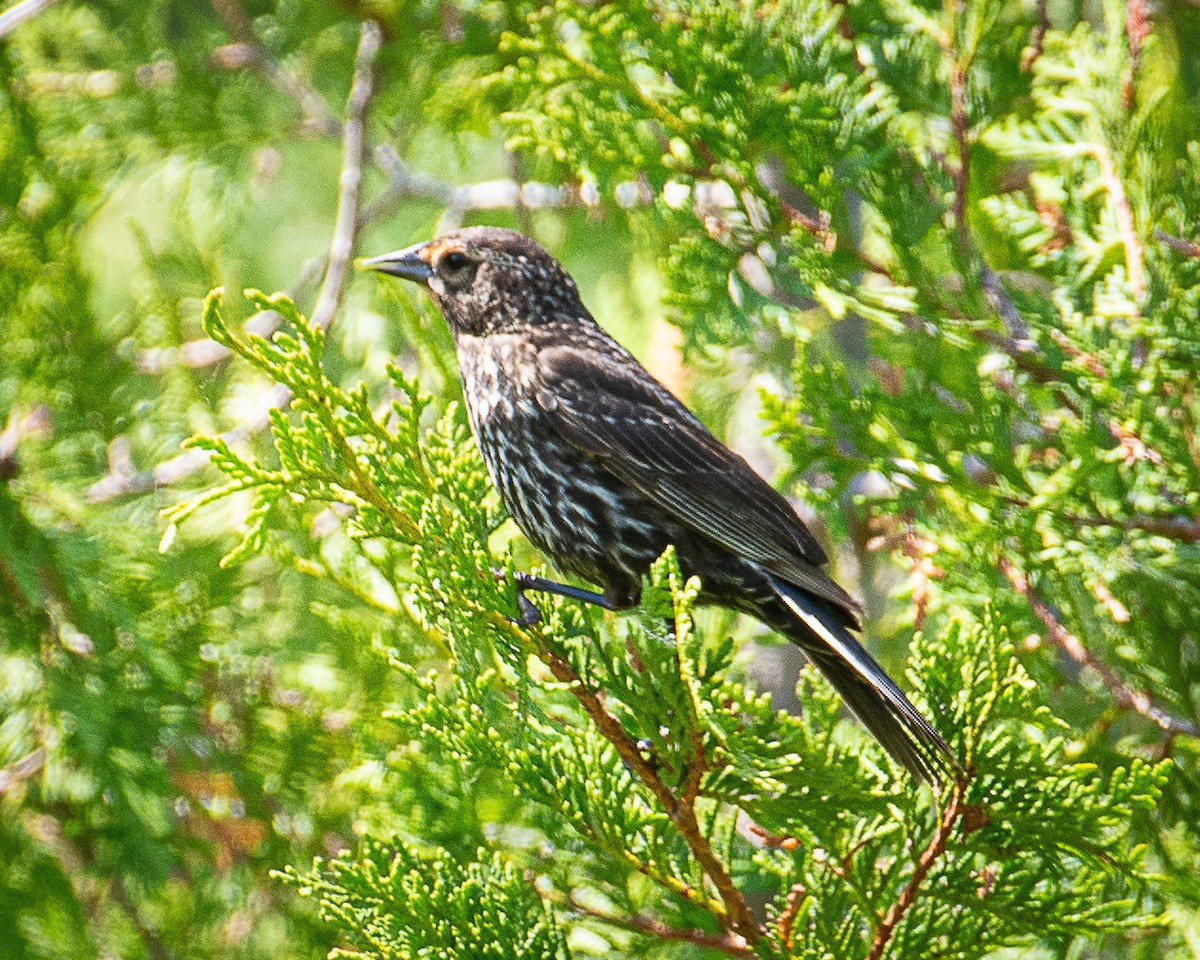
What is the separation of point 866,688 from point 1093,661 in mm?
460

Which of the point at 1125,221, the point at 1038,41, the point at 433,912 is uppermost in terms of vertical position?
the point at 1038,41

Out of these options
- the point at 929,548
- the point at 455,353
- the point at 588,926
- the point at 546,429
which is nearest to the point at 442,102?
the point at 455,353

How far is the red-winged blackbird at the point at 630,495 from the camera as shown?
2928 millimetres

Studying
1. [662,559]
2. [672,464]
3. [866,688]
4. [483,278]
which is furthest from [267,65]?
→ [662,559]

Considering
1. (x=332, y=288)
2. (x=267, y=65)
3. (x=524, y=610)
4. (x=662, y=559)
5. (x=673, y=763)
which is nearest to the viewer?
(x=662, y=559)

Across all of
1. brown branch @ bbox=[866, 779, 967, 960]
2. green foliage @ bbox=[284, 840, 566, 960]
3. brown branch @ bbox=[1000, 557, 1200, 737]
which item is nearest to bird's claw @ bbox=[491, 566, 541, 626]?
green foliage @ bbox=[284, 840, 566, 960]

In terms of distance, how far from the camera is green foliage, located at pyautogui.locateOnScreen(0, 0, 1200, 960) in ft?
6.97

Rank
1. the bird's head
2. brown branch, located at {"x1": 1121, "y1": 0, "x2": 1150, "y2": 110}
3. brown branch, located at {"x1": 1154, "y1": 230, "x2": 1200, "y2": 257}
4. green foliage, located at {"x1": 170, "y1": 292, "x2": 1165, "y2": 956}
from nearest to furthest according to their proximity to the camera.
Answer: green foliage, located at {"x1": 170, "y1": 292, "x2": 1165, "y2": 956} < brown branch, located at {"x1": 1154, "y1": 230, "x2": 1200, "y2": 257} < brown branch, located at {"x1": 1121, "y1": 0, "x2": 1150, "y2": 110} < the bird's head

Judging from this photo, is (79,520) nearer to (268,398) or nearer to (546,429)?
(268,398)

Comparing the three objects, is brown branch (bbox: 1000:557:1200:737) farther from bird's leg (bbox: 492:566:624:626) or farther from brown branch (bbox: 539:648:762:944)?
brown branch (bbox: 539:648:762:944)

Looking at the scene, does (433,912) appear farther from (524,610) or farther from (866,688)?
(866,688)

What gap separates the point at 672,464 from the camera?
307cm

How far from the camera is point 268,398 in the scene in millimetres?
A: 3787

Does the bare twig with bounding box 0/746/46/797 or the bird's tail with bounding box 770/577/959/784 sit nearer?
the bird's tail with bounding box 770/577/959/784
